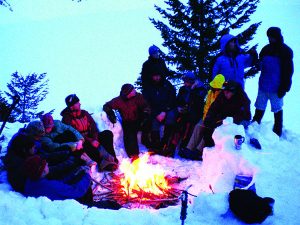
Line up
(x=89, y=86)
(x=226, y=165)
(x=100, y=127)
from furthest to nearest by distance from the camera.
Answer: (x=89, y=86) → (x=100, y=127) → (x=226, y=165)

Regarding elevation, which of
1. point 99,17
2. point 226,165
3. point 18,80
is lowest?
point 226,165

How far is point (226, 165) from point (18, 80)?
1825cm

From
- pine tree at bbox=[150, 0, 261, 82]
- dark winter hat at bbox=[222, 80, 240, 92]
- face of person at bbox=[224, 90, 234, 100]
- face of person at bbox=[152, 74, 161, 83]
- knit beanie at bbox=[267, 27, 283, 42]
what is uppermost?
pine tree at bbox=[150, 0, 261, 82]

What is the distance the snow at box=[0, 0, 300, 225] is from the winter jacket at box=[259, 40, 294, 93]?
34.4 inches

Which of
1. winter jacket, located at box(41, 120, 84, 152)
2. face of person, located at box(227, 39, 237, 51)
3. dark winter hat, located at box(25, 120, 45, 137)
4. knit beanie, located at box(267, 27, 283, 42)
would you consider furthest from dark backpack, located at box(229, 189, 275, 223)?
face of person, located at box(227, 39, 237, 51)

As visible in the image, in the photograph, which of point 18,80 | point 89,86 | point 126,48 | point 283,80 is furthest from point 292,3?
point 283,80

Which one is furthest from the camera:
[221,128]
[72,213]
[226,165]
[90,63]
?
[90,63]

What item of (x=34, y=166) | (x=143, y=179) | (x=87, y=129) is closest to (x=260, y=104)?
(x=143, y=179)

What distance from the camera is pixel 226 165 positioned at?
6.25 m

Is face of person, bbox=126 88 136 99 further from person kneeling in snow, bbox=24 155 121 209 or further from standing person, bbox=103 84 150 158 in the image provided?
person kneeling in snow, bbox=24 155 121 209

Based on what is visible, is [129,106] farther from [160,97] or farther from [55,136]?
[55,136]

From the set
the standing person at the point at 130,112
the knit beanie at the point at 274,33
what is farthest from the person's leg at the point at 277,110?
the standing person at the point at 130,112

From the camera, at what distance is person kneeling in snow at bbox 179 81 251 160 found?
282 inches

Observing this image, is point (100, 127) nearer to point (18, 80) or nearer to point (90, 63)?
point (18, 80)
